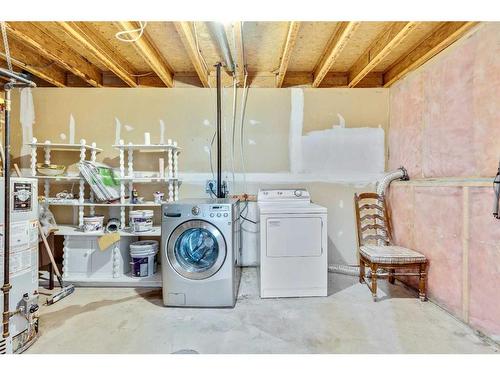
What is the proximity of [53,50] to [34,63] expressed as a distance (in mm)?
490

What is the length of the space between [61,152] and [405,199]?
3.97 metres

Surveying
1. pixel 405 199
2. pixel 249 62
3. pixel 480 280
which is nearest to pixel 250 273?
pixel 405 199

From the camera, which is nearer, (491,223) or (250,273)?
(491,223)

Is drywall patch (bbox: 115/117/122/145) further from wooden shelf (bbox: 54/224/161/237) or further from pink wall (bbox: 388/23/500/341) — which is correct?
pink wall (bbox: 388/23/500/341)

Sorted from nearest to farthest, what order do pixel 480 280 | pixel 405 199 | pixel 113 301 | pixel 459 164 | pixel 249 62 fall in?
pixel 480 280 < pixel 459 164 < pixel 113 301 < pixel 405 199 < pixel 249 62

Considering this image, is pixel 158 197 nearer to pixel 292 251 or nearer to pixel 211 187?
pixel 211 187

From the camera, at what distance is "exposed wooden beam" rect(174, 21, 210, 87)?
216 centimetres

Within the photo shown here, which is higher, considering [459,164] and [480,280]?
[459,164]

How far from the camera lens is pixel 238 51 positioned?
8.68 feet

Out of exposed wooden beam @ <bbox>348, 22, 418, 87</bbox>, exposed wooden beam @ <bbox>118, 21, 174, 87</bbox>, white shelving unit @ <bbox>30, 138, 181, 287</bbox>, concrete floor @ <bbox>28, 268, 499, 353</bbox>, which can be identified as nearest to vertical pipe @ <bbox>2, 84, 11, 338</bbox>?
concrete floor @ <bbox>28, 268, 499, 353</bbox>

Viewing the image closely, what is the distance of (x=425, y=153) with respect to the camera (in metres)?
2.62

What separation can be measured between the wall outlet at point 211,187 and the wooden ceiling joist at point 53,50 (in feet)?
5.92

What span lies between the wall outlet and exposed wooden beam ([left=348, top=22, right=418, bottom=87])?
207cm
